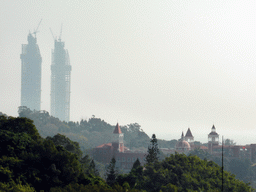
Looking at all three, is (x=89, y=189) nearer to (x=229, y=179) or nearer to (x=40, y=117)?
(x=229, y=179)

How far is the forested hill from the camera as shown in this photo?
176m

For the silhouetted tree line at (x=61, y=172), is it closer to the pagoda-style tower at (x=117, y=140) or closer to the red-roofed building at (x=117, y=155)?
the red-roofed building at (x=117, y=155)

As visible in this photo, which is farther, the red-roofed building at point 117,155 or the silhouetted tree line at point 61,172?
the red-roofed building at point 117,155

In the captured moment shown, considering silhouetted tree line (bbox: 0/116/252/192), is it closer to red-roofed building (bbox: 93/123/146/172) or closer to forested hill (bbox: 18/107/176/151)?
red-roofed building (bbox: 93/123/146/172)

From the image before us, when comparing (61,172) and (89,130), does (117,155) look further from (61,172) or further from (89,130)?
(61,172)

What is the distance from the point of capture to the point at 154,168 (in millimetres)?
46062

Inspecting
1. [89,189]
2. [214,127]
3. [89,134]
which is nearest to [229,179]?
[89,189]

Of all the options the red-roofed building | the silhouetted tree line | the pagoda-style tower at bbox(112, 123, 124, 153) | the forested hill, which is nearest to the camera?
the silhouetted tree line

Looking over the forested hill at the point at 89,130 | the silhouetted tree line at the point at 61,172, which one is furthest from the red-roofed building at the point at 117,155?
the silhouetted tree line at the point at 61,172

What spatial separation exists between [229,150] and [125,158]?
2774cm

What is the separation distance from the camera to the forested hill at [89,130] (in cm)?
17600

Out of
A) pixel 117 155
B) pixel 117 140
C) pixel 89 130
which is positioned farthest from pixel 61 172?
pixel 89 130

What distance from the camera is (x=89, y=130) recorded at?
641ft

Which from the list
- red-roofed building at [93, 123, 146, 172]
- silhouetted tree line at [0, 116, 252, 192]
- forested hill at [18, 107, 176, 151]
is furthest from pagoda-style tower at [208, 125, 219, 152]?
silhouetted tree line at [0, 116, 252, 192]
